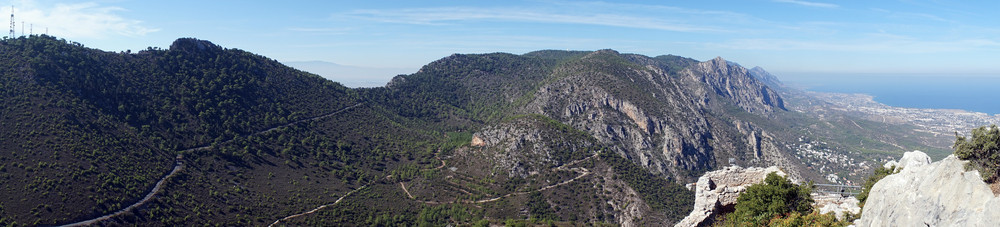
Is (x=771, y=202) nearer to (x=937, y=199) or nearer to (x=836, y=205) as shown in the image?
(x=836, y=205)

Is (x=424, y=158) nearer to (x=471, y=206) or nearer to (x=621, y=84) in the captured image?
(x=471, y=206)

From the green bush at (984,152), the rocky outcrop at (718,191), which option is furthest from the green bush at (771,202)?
the green bush at (984,152)

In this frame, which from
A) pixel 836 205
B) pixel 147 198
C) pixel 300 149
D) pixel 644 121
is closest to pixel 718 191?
pixel 836 205

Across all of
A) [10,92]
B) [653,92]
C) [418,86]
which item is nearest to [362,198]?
[10,92]

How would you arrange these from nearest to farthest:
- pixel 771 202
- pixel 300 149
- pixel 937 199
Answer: pixel 937 199 → pixel 771 202 → pixel 300 149

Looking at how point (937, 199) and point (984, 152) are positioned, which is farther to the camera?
point (937, 199)

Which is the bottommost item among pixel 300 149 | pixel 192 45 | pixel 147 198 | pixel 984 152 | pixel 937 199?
pixel 147 198

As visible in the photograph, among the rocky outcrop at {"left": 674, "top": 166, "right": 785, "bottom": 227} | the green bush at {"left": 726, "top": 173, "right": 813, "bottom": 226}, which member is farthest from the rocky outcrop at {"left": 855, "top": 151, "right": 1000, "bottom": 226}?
the rocky outcrop at {"left": 674, "top": 166, "right": 785, "bottom": 227}
